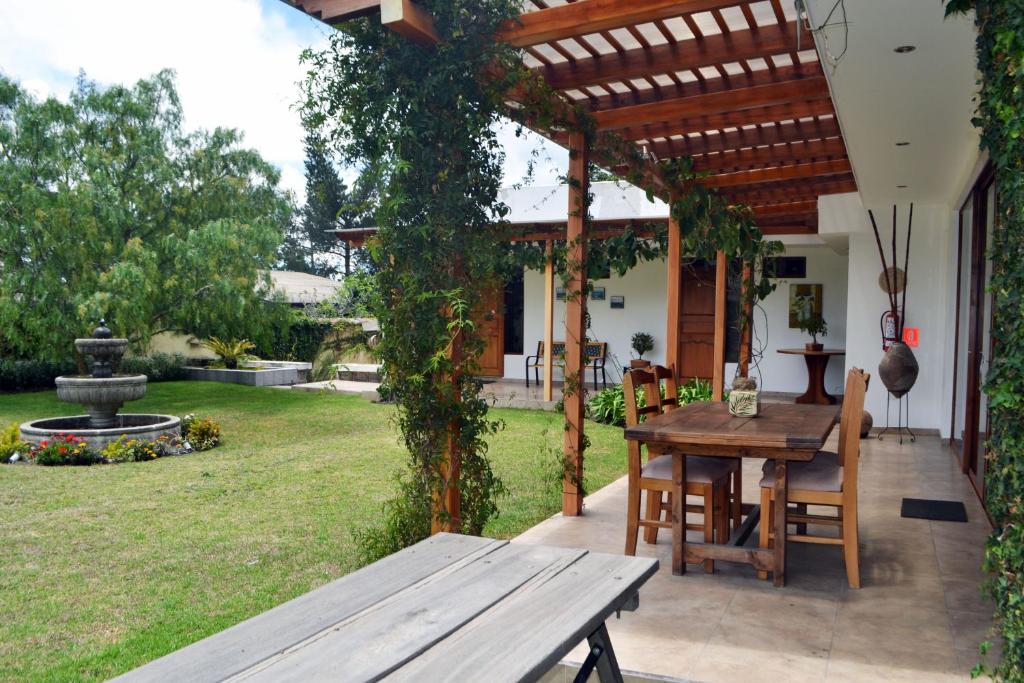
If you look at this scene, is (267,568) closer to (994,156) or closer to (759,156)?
(994,156)

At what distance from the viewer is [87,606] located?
397 centimetres

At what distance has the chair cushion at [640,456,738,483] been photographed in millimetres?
4000

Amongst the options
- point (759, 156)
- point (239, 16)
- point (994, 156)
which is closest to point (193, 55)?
point (239, 16)

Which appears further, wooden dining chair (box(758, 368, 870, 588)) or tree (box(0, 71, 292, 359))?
tree (box(0, 71, 292, 359))

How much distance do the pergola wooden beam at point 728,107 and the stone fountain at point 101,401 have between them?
5953 millimetres

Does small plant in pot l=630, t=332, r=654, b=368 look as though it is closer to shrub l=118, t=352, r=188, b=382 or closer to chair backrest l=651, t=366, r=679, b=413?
chair backrest l=651, t=366, r=679, b=413

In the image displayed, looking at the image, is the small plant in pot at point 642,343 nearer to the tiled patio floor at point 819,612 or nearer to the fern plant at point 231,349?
the fern plant at point 231,349

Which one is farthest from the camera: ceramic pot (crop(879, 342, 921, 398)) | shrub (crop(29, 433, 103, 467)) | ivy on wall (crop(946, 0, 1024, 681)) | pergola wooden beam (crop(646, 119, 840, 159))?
shrub (crop(29, 433, 103, 467))

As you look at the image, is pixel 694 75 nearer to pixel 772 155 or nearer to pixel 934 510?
pixel 772 155

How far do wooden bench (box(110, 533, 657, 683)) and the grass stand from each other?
73.4 inches

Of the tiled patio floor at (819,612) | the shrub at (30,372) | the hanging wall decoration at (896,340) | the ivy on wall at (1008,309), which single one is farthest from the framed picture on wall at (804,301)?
the shrub at (30,372)

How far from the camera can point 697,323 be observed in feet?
43.2

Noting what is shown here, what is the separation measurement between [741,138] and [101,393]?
6.86m

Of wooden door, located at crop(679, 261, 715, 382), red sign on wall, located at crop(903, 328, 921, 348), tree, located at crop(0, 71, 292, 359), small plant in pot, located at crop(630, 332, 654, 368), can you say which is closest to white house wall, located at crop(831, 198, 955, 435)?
red sign on wall, located at crop(903, 328, 921, 348)
